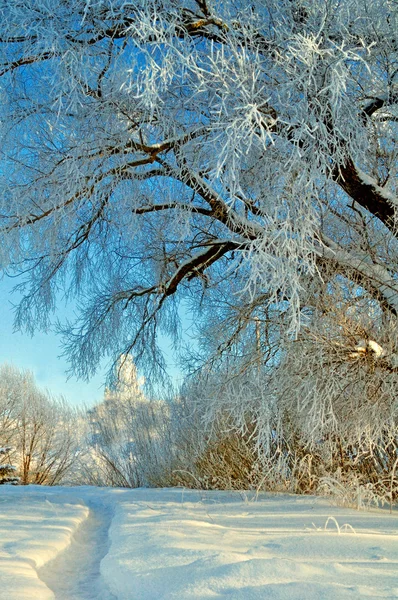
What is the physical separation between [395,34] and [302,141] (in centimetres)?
148

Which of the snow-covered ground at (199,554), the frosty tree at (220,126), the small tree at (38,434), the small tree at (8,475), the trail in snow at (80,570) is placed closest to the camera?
the snow-covered ground at (199,554)

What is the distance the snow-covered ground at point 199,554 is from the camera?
2021 millimetres

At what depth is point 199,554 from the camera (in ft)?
8.26

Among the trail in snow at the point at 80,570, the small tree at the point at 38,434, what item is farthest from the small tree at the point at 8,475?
the trail in snow at the point at 80,570

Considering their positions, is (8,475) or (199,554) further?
(8,475)

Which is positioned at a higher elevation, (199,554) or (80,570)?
(199,554)

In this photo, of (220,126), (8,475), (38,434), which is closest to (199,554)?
(220,126)

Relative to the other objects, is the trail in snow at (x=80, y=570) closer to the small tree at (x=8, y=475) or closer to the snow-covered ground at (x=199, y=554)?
the snow-covered ground at (x=199, y=554)

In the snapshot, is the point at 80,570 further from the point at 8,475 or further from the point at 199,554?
the point at 8,475

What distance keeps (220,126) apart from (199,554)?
2532 millimetres

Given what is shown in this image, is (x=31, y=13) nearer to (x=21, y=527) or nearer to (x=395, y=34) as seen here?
(x=395, y=34)

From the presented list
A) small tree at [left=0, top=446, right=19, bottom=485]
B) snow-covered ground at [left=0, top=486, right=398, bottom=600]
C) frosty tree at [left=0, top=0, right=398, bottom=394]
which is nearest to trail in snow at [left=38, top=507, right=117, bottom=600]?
snow-covered ground at [left=0, top=486, right=398, bottom=600]

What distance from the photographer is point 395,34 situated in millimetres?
4660

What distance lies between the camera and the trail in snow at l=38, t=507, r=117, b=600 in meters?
2.51
